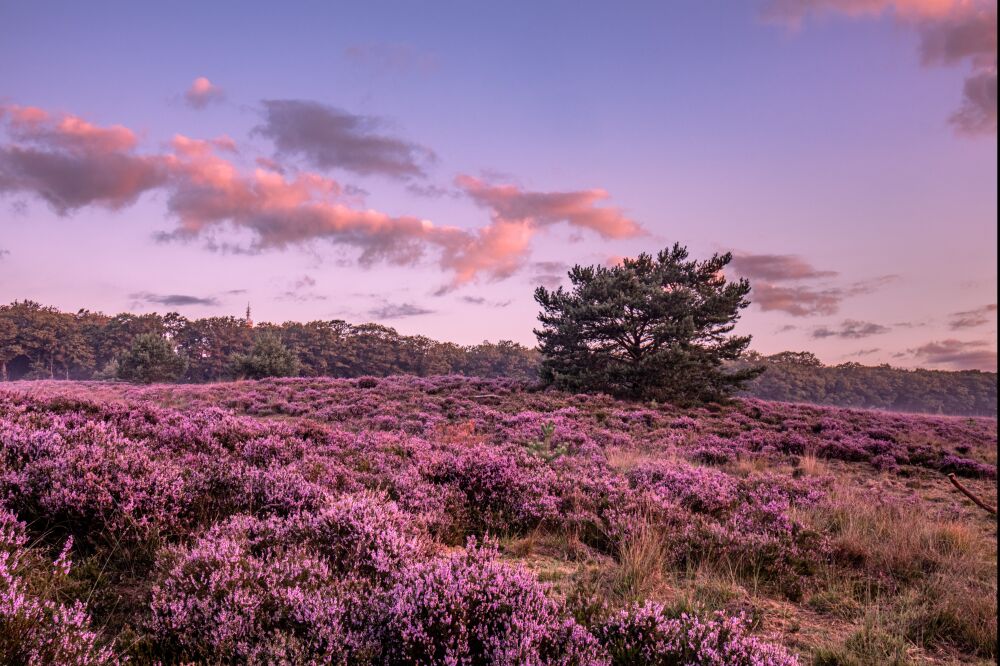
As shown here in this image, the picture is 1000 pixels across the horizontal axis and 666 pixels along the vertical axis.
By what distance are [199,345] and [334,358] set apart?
22.3m

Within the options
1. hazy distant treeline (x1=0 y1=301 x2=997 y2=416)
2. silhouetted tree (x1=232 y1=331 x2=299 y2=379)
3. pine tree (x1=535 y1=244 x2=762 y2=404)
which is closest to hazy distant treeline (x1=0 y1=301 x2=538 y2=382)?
hazy distant treeline (x1=0 y1=301 x2=997 y2=416)

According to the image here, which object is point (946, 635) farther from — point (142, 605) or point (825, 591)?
point (142, 605)

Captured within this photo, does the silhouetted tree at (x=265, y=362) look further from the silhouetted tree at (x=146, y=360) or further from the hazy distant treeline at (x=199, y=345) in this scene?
the hazy distant treeline at (x=199, y=345)

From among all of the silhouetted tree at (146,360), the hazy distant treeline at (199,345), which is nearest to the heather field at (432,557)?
the silhouetted tree at (146,360)

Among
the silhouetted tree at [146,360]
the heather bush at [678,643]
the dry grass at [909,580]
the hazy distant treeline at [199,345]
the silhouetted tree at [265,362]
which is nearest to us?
the heather bush at [678,643]

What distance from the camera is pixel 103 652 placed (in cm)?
253

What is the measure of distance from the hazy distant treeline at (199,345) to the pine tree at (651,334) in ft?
152

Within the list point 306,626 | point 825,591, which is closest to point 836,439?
point 825,591

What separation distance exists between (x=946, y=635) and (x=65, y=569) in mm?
6720

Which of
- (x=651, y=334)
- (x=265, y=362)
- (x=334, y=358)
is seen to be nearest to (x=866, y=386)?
(x=651, y=334)

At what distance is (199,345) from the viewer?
265ft

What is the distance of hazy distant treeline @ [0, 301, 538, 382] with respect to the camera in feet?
260

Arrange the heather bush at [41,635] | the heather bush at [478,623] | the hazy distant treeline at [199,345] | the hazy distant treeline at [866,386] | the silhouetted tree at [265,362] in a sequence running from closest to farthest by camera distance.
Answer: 1. the heather bush at [41,635]
2. the heather bush at [478,623]
3. the silhouetted tree at [265,362]
4. the hazy distant treeline at [199,345]
5. the hazy distant treeline at [866,386]

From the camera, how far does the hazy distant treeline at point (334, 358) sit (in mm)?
80125
